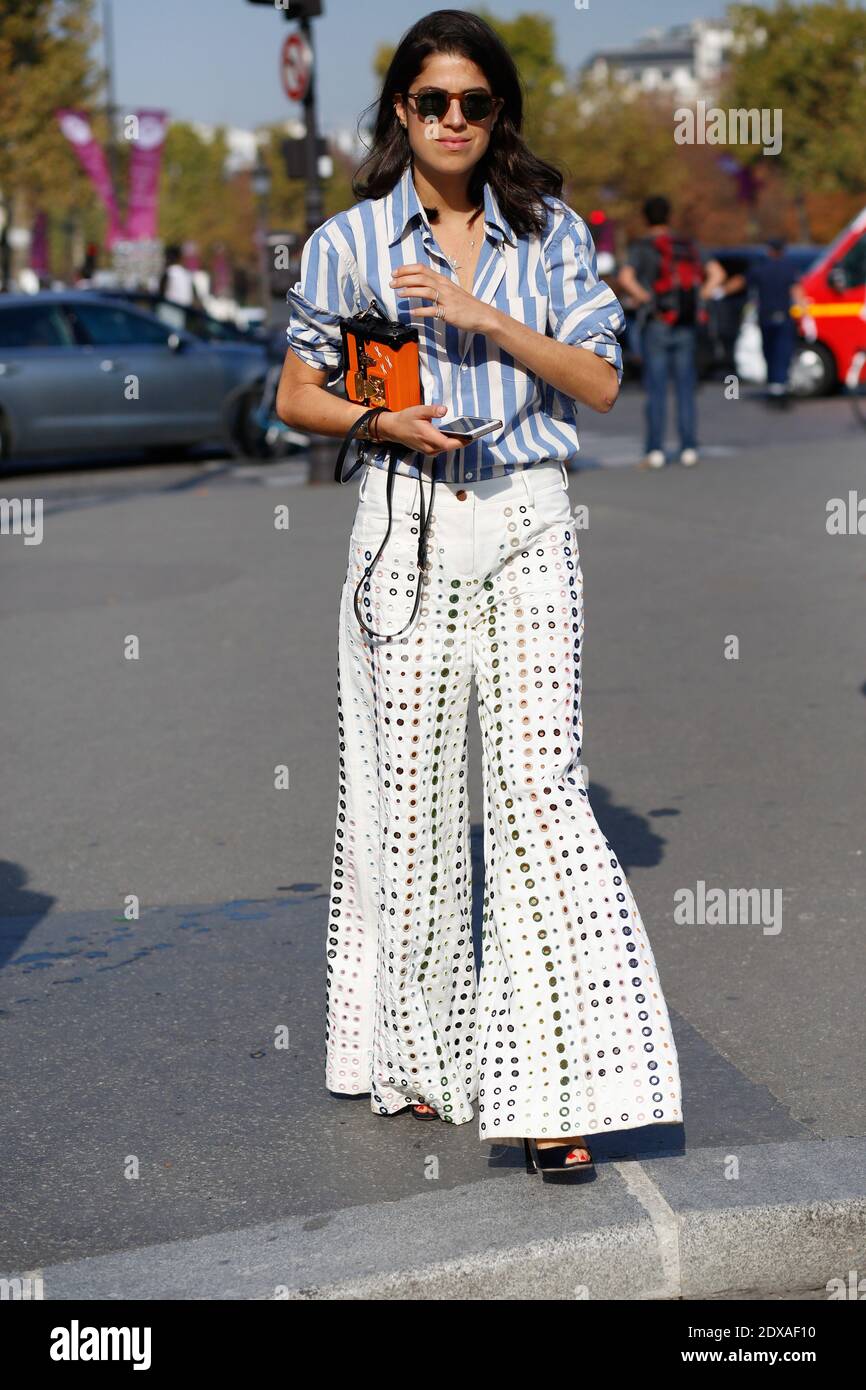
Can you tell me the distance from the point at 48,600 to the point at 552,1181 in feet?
25.1

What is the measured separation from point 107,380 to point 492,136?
15.1m

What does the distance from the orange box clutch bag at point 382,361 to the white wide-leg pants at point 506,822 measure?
167 millimetres

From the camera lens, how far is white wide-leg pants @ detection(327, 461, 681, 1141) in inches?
132

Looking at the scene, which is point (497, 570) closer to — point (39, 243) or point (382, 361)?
point (382, 361)

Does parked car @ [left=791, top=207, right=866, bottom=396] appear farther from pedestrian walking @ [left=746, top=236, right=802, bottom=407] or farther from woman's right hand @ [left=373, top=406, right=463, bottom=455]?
woman's right hand @ [left=373, top=406, right=463, bottom=455]

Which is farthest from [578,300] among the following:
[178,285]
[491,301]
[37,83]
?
[37,83]

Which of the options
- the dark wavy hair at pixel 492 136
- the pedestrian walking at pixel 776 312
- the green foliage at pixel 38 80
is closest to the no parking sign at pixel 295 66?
the pedestrian walking at pixel 776 312

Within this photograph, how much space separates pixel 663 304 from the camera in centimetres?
1523

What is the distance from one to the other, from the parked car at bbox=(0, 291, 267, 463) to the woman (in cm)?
1481

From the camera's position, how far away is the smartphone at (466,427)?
128 inches

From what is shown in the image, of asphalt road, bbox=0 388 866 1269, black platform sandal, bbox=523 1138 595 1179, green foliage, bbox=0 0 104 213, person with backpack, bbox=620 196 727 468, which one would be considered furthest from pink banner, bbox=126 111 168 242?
black platform sandal, bbox=523 1138 595 1179
